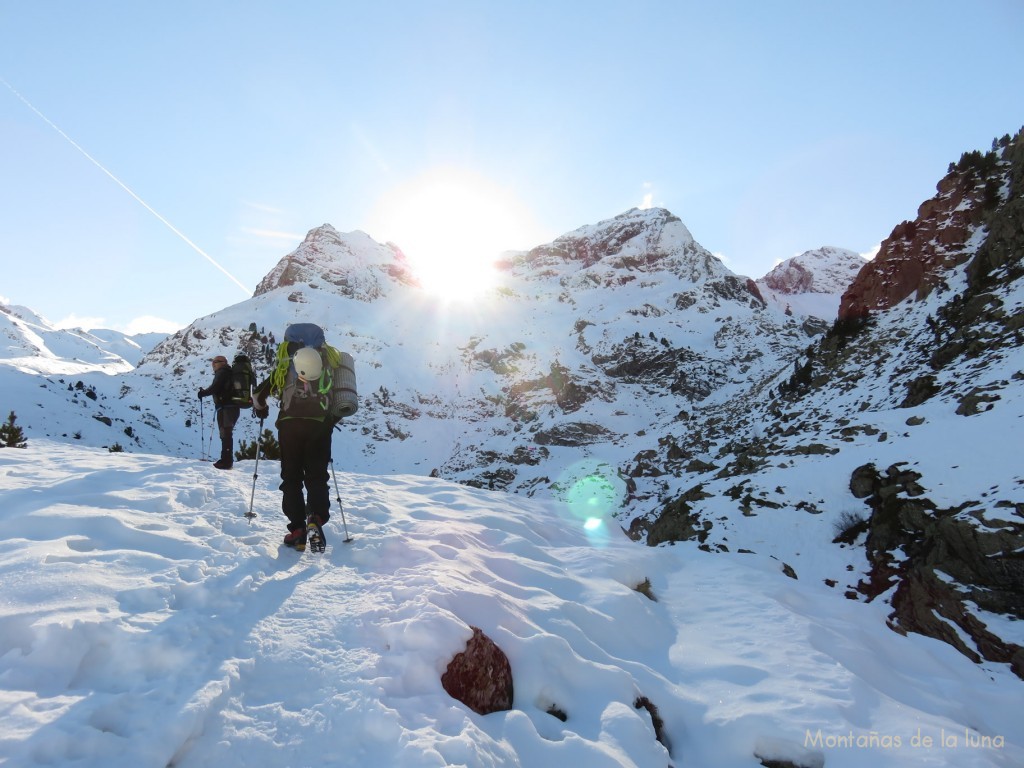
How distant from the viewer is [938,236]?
25859mm

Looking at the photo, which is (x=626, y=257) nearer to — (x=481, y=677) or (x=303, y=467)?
(x=303, y=467)

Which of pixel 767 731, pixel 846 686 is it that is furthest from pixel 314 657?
pixel 846 686

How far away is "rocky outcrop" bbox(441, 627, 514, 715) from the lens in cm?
306

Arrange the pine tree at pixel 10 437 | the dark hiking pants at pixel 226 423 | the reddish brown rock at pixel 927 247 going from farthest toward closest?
the reddish brown rock at pixel 927 247 < the pine tree at pixel 10 437 < the dark hiking pants at pixel 226 423

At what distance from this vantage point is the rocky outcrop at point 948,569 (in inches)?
309

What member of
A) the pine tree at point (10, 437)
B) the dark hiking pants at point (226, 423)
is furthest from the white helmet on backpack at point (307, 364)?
the pine tree at point (10, 437)

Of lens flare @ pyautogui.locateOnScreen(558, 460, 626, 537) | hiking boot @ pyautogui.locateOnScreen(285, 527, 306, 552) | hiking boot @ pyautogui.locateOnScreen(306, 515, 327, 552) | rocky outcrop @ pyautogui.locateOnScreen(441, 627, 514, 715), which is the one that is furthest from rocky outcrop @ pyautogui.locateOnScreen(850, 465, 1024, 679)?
lens flare @ pyautogui.locateOnScreen(558, 460, 626, 537)

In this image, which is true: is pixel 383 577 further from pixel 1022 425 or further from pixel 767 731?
pixel 1022 425

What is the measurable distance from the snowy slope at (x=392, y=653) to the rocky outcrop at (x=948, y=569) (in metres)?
1.45

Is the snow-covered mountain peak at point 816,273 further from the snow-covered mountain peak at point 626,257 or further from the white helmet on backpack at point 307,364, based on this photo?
the white helmet on backpack at point 307,364

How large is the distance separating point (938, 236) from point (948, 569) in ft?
82.6

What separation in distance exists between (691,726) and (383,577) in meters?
2.78

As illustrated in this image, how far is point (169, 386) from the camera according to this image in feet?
148

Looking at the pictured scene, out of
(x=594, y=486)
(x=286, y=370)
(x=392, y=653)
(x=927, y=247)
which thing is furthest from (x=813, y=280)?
(x=392, y=653)
